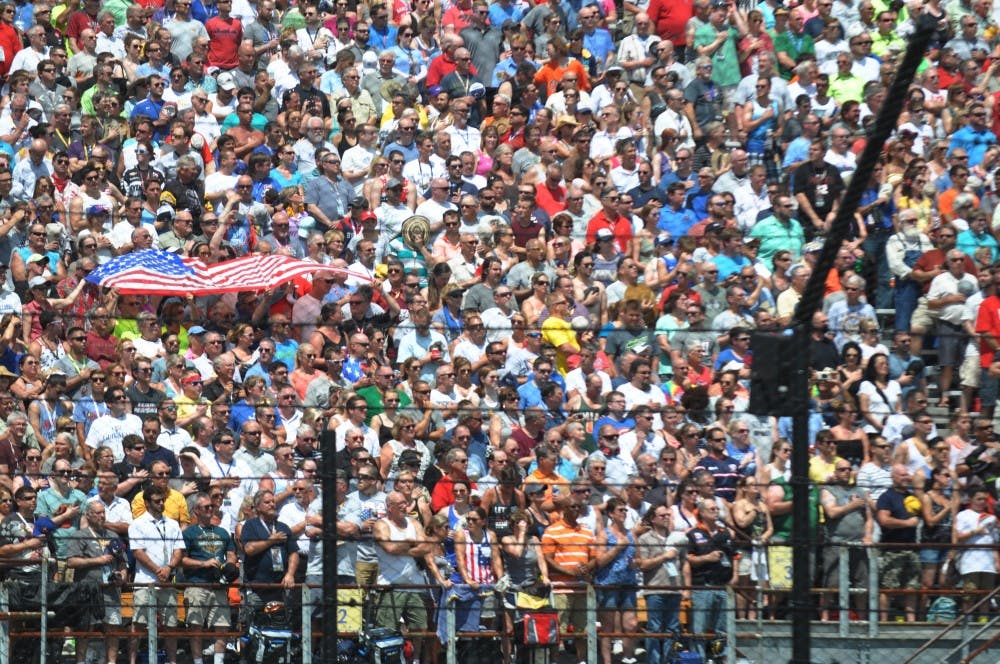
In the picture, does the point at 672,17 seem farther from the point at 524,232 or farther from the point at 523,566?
the point at 523,566

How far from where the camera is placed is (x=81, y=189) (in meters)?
15.6

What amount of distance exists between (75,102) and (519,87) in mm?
3899

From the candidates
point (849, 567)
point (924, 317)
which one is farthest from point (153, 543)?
point (924, 317)

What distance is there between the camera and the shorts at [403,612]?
11602 mm

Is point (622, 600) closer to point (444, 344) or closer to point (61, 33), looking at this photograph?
point (444, 344)

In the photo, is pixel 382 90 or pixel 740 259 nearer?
pixel 740 259

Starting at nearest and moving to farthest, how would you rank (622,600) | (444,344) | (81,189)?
(622,600) → (444,344) → (81,189)

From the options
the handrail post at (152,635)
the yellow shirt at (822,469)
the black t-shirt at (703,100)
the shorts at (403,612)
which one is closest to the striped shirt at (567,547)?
the shorts at (403,612)

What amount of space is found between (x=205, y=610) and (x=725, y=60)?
8621mm

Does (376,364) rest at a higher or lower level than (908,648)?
higher

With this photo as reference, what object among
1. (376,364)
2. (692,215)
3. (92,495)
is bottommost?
(92,495)

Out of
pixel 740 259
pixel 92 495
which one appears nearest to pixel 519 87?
pixel 740 259

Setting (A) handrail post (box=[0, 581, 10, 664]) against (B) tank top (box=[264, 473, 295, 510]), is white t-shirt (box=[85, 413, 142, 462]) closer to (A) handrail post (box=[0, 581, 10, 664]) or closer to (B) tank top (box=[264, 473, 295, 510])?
(B) tank top (box=[264, 473, 295, 510])

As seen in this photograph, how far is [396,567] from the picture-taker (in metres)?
11.9
